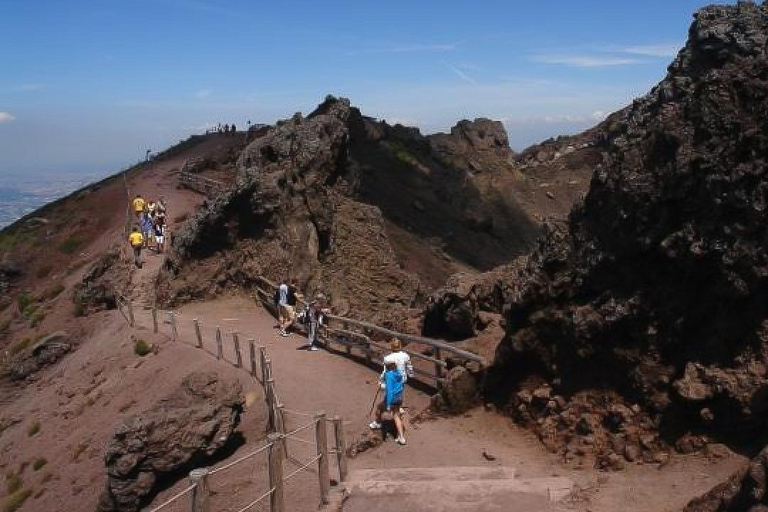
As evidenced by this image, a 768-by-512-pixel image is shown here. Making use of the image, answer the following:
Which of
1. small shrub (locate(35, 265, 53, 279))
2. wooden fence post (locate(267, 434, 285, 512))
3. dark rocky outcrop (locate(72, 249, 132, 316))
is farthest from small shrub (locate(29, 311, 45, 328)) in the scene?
wooden fence post (locate(267, 434, 285, 512))

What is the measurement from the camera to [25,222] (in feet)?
191

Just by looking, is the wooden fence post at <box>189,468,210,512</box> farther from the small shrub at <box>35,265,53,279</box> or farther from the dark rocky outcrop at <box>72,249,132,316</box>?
the small shrub at <box>35,265,53,279</box>

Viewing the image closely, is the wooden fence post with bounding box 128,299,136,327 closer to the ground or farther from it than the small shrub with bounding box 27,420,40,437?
farther from it

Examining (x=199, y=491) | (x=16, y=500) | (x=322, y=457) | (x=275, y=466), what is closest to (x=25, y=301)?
(x=16, y=500)

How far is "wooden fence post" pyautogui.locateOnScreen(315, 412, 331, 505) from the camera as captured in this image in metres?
12.0

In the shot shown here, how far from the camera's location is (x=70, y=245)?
157 ft

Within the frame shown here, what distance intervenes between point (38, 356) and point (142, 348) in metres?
8.22

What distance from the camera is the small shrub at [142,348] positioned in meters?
24.9

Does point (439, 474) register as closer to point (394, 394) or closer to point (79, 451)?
point (394, 394)

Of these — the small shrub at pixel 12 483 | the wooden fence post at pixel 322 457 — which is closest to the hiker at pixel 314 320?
the small shrub at pixel 12 483

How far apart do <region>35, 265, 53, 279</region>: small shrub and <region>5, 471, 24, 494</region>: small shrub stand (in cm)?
2564

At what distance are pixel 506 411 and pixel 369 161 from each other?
135ft

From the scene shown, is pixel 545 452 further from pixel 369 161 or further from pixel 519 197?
pixel 519 197

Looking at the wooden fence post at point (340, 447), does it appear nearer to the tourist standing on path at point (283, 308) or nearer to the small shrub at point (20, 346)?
the tourist standing on path at point (283, 308)
